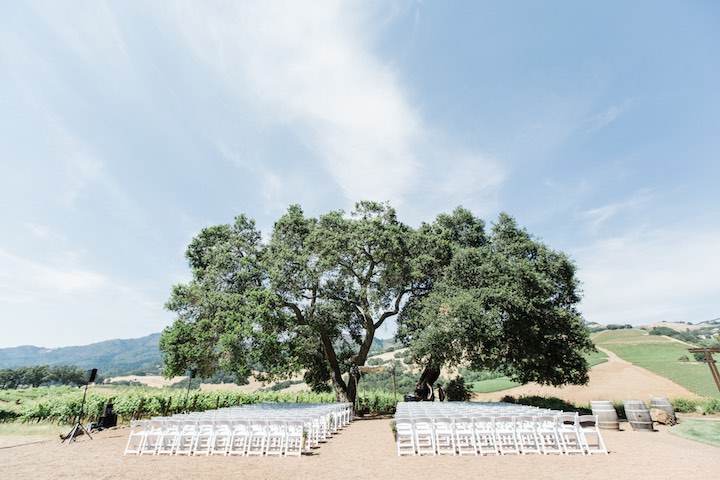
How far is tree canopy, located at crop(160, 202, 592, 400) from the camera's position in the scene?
16844 mm

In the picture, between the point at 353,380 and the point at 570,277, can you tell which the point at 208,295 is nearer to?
the point at 353,380

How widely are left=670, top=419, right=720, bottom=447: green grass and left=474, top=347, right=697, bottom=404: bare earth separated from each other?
475 inches

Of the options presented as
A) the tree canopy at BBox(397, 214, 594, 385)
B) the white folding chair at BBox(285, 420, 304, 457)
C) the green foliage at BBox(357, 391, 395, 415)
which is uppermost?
the tree canopy at BBox(397, 214, 594, 385)

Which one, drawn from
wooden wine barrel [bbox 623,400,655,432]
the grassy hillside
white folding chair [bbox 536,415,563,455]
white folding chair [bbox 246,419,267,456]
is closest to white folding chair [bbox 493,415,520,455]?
white folding chair [bbox 536,415,563,455]

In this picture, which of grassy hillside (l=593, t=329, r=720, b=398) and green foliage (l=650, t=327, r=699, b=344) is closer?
grassy hillside (l=593, t=329, r=720, b=398)

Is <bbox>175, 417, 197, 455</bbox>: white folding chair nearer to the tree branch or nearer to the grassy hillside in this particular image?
the tree branch

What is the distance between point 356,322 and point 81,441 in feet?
50.0

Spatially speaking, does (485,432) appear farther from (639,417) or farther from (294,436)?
(639,417)

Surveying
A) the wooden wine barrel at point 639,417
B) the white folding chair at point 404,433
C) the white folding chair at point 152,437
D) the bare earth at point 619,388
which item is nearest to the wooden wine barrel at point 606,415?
the wooden wine barrel at point 639,417

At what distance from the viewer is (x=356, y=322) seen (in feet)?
77.4

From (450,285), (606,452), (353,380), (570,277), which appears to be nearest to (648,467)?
(606,452)

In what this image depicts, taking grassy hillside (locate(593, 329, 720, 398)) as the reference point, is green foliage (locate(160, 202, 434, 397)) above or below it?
above

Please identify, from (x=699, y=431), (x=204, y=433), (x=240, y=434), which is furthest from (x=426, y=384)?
(x=204, y=433)

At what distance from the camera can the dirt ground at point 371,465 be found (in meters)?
6.93
